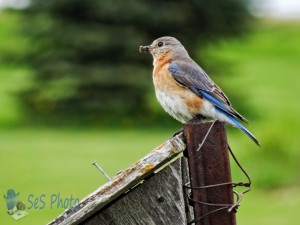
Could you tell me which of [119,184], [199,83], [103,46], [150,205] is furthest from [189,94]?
[103,46]

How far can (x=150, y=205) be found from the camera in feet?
11.7

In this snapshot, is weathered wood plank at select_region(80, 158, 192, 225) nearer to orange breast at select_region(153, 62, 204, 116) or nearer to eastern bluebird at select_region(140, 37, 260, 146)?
eastern bluebird at select_region(140, 37, 260, 146)

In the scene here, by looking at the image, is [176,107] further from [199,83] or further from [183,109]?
[199,83]

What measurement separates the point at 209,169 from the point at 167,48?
3114 mm

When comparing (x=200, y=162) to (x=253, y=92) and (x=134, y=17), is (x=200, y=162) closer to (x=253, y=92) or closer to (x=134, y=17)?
(x=134, y=17)

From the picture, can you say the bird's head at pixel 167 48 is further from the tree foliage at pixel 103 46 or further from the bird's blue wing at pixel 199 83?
the tree foliage at pixel 103 46

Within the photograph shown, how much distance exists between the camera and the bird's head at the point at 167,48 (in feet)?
21.2

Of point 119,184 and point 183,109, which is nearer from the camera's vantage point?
point 119,184

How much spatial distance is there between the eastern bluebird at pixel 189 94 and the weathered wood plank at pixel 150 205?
1.83 meters

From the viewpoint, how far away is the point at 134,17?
23234 millimetres

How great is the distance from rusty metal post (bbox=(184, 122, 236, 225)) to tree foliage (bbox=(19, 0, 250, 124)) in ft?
63.4

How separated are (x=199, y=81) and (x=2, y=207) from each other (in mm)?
8584

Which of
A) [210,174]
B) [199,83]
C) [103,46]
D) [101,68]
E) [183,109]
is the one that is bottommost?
[210,174]

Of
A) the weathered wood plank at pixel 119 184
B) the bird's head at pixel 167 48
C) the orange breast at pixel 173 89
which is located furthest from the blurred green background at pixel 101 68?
the weathered wood plank at pixel 119 184
